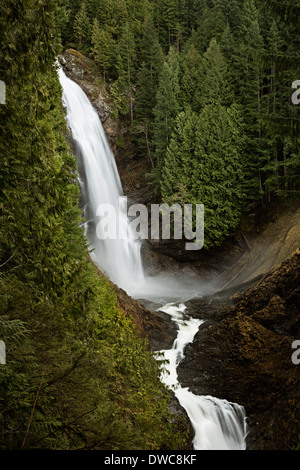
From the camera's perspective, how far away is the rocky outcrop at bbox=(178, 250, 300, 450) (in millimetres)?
9422

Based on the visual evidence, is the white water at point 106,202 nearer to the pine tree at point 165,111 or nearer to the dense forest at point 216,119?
the dense forest at point 216,119

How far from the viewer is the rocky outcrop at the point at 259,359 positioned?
9422 mm

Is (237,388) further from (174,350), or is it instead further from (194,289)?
(194,289)

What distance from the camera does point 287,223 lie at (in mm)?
20203

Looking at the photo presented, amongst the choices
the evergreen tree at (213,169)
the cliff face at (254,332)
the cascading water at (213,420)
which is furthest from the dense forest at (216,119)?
the cascading water at (213,420)

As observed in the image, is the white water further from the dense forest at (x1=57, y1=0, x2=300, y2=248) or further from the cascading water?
the cascading water

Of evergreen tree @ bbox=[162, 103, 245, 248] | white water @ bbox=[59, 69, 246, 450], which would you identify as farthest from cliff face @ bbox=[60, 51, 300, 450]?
white water @ bbox=[59, 69, 246, 450]

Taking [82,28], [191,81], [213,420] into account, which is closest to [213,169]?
[191,81]

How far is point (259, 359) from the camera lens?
1171cm

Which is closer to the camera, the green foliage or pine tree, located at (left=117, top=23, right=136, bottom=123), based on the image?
the green foliage

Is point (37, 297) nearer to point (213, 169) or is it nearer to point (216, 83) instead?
point (213, 169)

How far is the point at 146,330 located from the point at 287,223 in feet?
38.4

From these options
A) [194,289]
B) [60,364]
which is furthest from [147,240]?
[60,364]

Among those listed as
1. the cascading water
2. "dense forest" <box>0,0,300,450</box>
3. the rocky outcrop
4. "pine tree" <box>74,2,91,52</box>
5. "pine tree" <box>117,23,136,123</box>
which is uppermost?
"pine tree" <box>74,2,91,52</box>
